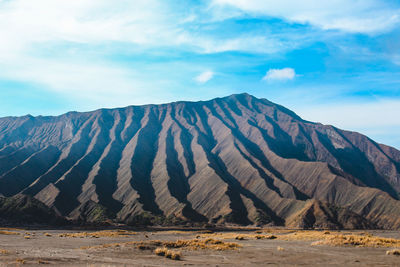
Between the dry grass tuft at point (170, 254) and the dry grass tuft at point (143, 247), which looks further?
the dry grass tuft at point (143, 247)

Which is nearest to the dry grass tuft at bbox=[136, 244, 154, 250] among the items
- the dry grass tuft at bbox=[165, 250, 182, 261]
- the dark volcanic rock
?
the dry grass tuft at bbox=[165, 250, 182, 261]

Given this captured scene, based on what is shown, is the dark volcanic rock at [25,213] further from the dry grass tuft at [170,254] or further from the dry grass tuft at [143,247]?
the dry grass tuft at [170,254]

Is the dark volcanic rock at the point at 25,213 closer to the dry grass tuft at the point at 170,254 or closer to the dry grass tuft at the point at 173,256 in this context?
the dry grass tuft at the point at 170,254

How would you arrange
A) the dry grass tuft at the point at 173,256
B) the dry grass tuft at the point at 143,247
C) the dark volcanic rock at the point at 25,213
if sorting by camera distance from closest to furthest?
the dry grass tuft at the point at 173,256, the dry grass tuft at the point at 143,247, the dark volcanic rock at the point at 25,213

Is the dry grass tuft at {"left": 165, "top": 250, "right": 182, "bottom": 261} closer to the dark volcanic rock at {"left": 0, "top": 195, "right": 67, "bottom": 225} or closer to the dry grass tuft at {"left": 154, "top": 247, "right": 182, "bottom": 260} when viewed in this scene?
the dry grass tuft at {"left": 154, "top": 247, "right": 182, "bottom": 260}

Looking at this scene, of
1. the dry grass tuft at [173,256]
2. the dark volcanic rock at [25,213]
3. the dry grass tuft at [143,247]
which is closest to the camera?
the dry grass tuft at [173,256]

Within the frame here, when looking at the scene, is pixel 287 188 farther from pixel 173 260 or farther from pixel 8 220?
pixel 173 260

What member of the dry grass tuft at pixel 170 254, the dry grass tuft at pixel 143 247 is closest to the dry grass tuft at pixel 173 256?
the dry grass tuft at pixel 170 254

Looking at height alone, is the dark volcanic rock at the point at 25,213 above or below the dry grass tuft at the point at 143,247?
below

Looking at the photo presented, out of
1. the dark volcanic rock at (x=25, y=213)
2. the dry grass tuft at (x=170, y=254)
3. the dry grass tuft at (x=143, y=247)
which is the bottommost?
the dark volcanic rock at (x=25, y=213)

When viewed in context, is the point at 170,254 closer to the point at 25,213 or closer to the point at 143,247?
the point at 143,247

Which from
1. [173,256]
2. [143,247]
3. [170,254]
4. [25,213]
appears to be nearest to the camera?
[173,256]

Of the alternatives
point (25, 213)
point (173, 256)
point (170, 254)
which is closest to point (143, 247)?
point (170, 254)

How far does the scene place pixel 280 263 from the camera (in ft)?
78.2
